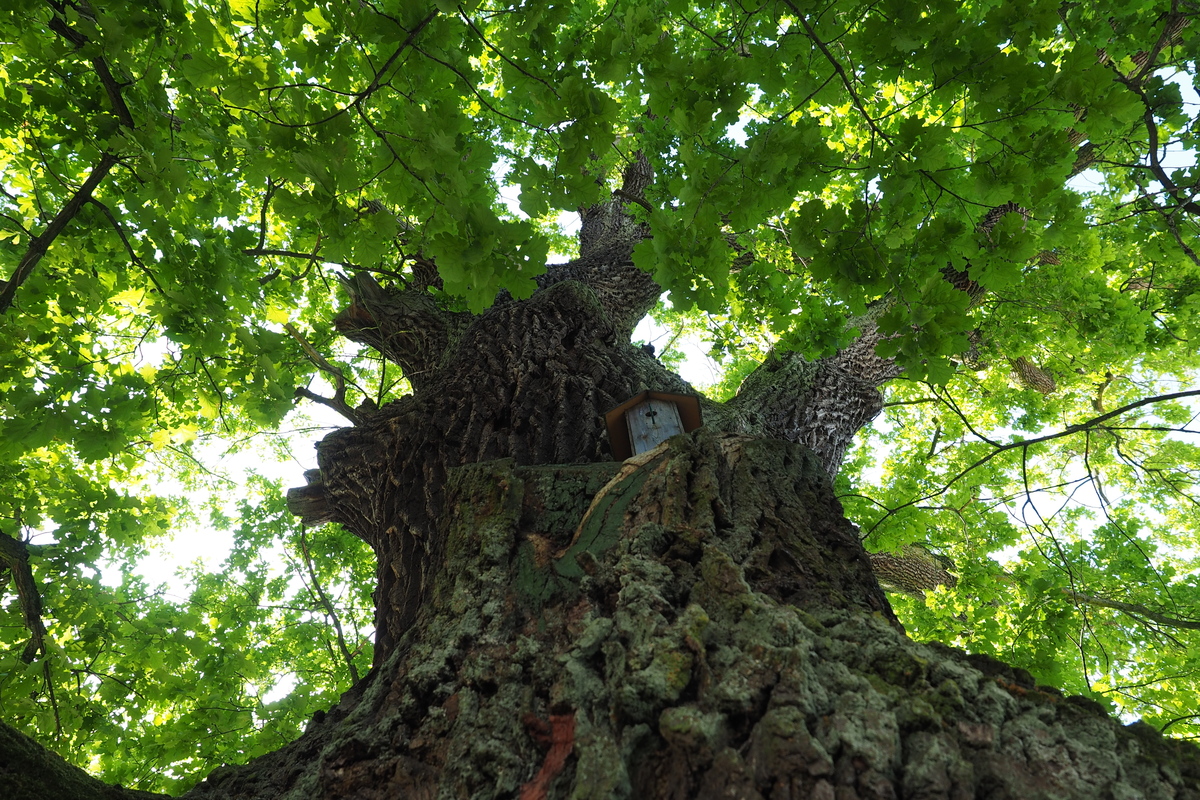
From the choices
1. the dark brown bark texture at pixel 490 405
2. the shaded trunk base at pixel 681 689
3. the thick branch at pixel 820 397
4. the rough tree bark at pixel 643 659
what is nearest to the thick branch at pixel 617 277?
the dark brown bark texture at pixel 490 405

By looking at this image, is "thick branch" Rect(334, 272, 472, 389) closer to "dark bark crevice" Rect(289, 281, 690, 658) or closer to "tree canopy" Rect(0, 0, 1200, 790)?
"tree canopy" Rect(0, 0, 1200, 790)

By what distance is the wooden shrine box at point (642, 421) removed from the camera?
2912 mm

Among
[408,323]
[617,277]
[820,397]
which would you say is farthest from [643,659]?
[617,277]

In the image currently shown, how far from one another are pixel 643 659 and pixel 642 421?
1768 millimetres

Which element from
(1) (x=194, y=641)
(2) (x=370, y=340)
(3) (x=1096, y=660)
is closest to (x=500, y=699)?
(1) (x=194, y=641)

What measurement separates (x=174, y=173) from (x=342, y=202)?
716mm

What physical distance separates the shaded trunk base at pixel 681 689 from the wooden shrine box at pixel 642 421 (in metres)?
0.69

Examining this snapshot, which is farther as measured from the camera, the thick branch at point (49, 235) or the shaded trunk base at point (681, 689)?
the thick branch at point (49, 235)

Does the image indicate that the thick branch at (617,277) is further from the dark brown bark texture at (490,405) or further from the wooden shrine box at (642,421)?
the wooden shrine box at (642,421)

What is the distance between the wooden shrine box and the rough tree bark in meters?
0.11

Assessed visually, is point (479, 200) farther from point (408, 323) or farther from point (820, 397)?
point (820, 397)

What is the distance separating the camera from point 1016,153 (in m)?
2.26

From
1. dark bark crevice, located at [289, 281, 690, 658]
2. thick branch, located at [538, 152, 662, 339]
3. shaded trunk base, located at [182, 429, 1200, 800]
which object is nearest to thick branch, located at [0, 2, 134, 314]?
dark bark crevice, located at [289, 281, 690, 658]

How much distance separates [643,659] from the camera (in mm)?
1248
